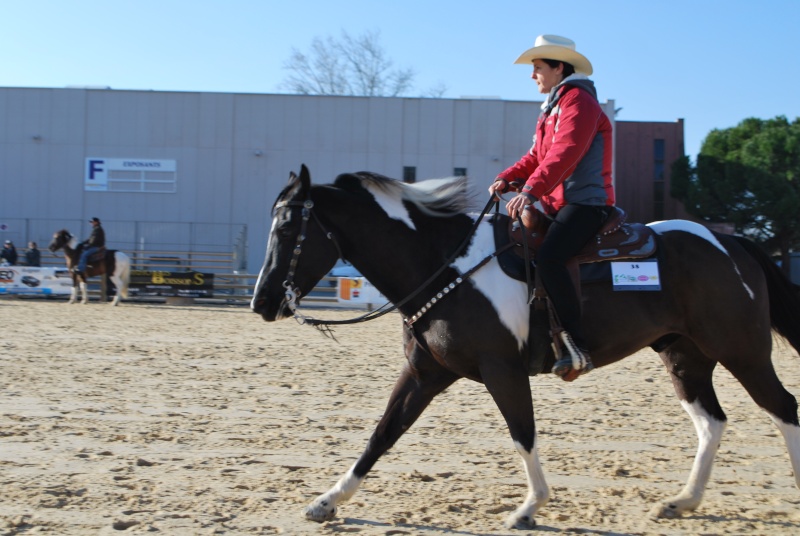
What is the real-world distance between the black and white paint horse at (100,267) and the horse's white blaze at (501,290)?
65.3 ft

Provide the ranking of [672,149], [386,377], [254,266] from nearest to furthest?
[386,377]
[254,266]
[672,149]

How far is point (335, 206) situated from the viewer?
497cm

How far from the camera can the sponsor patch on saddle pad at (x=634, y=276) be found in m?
4.93

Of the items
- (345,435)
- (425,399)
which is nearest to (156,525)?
(425,399)

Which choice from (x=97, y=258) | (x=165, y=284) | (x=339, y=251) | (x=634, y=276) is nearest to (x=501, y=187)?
(x=634, y=276)

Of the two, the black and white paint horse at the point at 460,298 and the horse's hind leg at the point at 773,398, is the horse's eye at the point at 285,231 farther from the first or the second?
the horse's hind leg at the point at 773,398

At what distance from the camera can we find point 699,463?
5137 millimetres

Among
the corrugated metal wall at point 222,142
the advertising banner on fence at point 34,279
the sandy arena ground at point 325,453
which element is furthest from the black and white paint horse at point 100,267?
the sandy arena ground at point 325,453

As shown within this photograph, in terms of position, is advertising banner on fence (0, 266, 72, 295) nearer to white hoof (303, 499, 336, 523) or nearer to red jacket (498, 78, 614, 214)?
white hoof (303, 499, 336, 523)

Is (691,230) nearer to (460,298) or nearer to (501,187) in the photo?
(501,187)

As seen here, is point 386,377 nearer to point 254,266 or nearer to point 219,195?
point 254,266

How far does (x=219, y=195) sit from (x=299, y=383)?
25275 mm

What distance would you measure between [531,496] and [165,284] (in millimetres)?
21625

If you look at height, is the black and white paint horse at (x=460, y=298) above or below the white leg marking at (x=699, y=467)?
above
